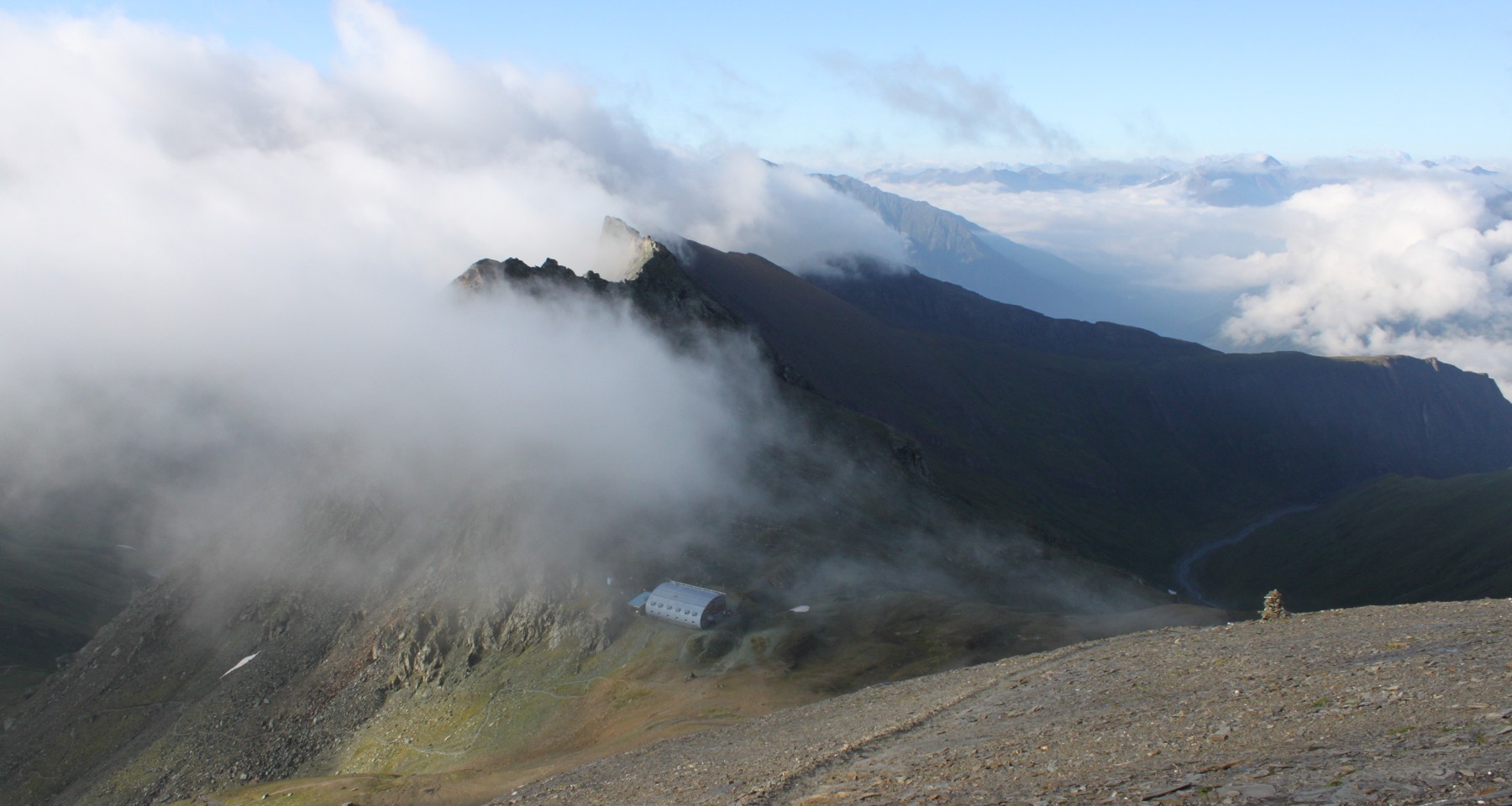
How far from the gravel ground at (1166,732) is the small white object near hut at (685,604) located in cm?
3134

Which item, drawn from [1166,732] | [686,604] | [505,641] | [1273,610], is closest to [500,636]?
[505,641]

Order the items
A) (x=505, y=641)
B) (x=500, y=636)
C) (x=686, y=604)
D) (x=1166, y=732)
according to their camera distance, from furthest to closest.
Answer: (x=500, y=636)
(x=505, y=641)
(x=686, y=604)
(x=1166, y=732)

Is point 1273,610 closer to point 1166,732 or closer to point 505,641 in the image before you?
point 1166,732

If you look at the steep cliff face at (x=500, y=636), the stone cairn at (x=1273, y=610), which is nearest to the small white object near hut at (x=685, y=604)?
the steep cliff face at (x=500, y=636)

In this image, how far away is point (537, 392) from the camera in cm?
15112

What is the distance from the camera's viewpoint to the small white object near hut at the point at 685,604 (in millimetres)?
91562

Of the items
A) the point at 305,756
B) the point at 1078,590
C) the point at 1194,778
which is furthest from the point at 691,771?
the point at 1078,590

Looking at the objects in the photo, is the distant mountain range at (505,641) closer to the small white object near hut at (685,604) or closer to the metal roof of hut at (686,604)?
the small white object near hut at (685,604)

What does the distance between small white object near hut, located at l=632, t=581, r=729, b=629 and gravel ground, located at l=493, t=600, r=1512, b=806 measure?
103 ft

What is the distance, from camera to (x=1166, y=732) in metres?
34.3

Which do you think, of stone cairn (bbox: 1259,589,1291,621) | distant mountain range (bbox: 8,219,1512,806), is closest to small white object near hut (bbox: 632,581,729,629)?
distant mountain range (bbox: 8,219,1512,806)

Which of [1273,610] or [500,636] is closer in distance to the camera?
[1273,610]

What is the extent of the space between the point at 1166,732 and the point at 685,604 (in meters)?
62.7

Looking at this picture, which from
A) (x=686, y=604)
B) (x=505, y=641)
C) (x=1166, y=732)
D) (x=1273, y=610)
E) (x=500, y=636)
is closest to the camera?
(x=1166, y=732)
